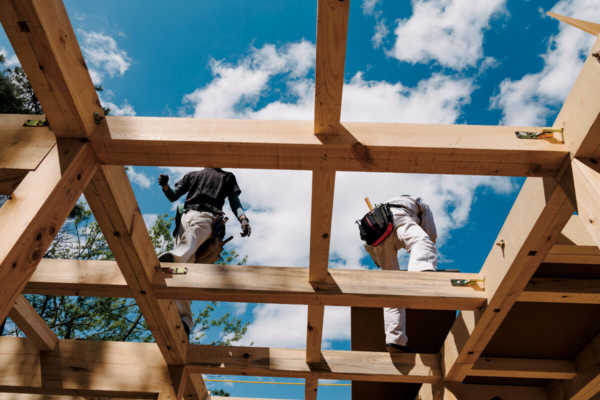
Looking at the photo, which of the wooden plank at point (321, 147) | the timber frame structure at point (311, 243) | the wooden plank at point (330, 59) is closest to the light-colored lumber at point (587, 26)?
the timber frame structure at point (311, 243)

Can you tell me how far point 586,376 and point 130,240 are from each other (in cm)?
292

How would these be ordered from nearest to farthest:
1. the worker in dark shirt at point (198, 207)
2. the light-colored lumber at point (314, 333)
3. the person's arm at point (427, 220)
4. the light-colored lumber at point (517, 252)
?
the light-colored lumber at point (517, 252) < the light-colored lumber at point (314, 333) < the worker in dark shirt at point (198, 207) < the person's arm at point (427, 220)

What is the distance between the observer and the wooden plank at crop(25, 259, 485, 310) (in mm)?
2186

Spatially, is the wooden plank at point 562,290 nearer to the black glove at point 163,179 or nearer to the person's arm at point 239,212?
the person's arm at point 239,212

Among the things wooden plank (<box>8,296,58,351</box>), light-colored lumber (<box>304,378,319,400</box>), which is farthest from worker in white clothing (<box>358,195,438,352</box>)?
wooden plank (<box>8,296,58,351</box>)

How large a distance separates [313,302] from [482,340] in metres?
1.03

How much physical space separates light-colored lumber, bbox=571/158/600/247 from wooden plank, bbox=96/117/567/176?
0.10m

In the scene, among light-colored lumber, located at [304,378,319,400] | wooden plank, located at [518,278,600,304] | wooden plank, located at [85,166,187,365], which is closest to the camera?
wooden plank, located at [85,166,187,365]

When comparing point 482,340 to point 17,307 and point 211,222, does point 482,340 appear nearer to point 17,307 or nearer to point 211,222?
point 211,222

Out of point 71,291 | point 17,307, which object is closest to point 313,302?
point 71,291

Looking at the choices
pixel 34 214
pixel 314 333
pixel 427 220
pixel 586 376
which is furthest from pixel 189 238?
pixel 586 376

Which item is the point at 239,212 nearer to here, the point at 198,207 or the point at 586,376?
the point at 198,207

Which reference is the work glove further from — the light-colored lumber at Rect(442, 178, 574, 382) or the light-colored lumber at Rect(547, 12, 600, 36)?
the light-colored lumber at Rect(547, 12, 600, 36)

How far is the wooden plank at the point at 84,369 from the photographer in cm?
286
